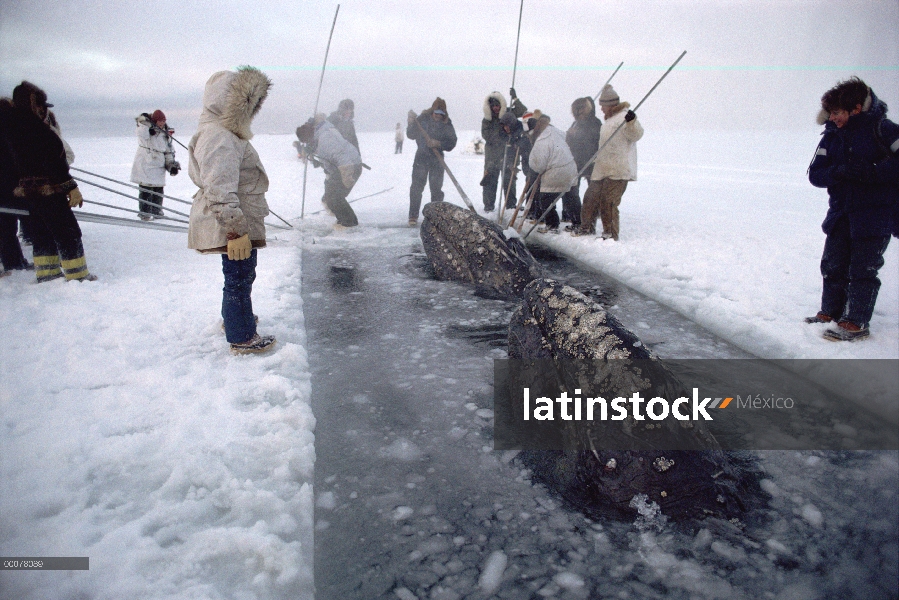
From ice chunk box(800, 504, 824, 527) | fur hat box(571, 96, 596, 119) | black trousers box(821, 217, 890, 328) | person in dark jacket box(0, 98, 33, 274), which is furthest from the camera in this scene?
→ fur hat box(571, 96, 596, 119)

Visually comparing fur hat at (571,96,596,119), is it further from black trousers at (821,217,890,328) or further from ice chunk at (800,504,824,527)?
ice chunk at (800,504,824,527)

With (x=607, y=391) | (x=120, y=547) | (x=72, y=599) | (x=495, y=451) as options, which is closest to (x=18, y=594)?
(x=72, y=599)

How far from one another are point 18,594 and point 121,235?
6.94 meters

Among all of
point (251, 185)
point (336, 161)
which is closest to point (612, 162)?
point (336, 161)

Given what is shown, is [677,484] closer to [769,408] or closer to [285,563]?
[769,408]

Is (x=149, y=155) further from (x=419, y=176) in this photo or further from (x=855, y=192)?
(x=855, y=192)

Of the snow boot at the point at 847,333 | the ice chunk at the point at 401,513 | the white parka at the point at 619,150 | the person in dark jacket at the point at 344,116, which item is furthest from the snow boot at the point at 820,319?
the person in dark jacket at the point at 344,116

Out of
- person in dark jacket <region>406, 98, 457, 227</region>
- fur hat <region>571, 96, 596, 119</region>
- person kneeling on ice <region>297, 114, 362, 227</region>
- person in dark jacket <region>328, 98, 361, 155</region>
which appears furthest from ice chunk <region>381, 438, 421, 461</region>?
person in dark jacket <region>328, 98, 361, 155</region>

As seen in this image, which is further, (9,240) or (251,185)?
(9,240)

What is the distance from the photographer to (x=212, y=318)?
416 centimetres

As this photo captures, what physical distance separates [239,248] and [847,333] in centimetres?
426

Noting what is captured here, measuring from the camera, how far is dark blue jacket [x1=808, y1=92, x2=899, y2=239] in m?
3.25

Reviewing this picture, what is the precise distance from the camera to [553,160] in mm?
7297

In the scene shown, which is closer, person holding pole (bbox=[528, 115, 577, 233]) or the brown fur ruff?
the brown fur ruff
